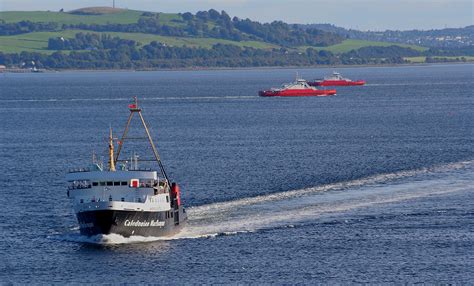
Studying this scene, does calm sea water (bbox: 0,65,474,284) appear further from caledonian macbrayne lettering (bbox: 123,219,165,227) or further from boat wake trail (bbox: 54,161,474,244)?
caledonian macbrayne lettering (bbox: 123,219,165,227)

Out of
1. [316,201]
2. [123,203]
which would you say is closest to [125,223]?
[123,203]

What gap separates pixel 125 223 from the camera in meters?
85.6

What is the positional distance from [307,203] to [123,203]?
69.6ft

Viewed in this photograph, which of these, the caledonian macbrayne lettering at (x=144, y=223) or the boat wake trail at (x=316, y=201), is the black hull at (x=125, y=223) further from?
the boat wake trail at (x=316, y=201)

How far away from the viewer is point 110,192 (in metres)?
88.1

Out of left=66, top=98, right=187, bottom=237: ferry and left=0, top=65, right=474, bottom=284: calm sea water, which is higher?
left=66, top=98, right=187, bottom=237: ferry

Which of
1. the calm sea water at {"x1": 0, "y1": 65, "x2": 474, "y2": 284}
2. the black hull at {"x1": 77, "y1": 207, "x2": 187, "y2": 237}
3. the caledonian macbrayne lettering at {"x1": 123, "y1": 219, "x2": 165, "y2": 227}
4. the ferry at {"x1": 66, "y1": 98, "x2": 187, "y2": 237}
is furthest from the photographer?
the caledonian macbrayne lettering at {"x1": 123, "y1": 219, "x2": 165, "y2": 227}

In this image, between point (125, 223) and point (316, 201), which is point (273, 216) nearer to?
point (316, 201)

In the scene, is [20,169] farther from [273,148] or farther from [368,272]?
[368,272]

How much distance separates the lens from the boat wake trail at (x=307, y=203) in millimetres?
90812

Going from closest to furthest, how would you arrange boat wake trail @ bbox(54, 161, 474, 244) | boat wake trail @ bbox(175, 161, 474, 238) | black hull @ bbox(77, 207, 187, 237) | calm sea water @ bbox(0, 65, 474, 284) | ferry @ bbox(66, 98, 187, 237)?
calm sea water @ bbox(0, 65, 474, 284) → black hull @ bbox(77, 207, 187, 237) → ferry @ bbox(66, 98, 187, 237) → boat wake trail @ bbox(54, 161, 474, 244) → boat wake trail @ bbox(175, 161, 474, 238)

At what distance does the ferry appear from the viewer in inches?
3351

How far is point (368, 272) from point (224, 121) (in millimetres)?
121464

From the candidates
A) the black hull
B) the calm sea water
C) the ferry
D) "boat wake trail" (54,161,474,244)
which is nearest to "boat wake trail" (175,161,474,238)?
"boat wake trail" (54,161,474,244)
